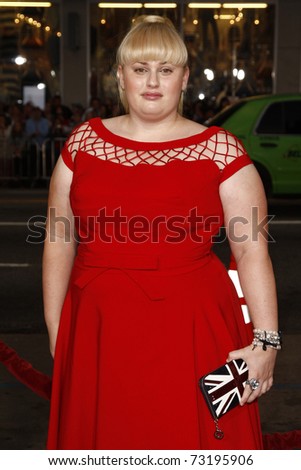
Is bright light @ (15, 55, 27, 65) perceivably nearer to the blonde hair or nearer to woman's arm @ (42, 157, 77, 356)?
woman's arm @ (42, 157, 77, 356)

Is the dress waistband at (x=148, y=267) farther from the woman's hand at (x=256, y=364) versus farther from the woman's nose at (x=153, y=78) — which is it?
the woman's nose at (x=153, y=78)

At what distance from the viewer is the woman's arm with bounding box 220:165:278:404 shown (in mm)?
2889

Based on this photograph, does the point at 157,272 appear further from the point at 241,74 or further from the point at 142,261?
the point at 241,74

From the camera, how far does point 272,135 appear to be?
13820 millimetres

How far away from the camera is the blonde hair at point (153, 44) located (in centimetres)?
285

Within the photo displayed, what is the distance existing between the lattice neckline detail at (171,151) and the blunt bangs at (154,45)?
0.27 meters

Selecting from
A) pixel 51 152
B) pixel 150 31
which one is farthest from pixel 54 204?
pixel 51 152

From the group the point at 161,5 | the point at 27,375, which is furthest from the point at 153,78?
the point at 161,5

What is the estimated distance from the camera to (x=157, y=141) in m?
2.92

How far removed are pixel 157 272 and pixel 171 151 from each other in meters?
0.39

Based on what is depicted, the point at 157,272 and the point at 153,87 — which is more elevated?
the point at 153,87

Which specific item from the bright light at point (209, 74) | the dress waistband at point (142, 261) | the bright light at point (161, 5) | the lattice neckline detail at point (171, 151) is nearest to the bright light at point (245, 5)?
the bright light at point (161, 5)

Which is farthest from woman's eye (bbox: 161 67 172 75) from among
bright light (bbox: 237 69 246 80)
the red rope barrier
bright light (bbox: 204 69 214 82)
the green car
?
bright light (bbox: 237 69 246 80)

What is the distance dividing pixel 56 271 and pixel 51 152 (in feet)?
50.5
